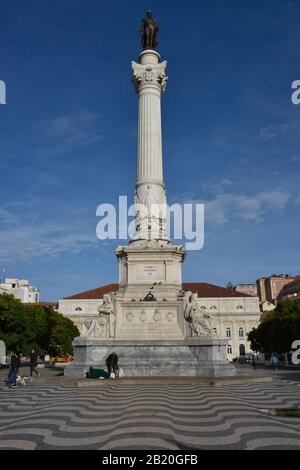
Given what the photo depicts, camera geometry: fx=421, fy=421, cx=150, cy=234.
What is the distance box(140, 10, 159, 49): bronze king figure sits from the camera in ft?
114

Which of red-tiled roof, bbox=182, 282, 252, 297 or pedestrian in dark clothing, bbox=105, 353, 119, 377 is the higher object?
red-tiled roof, bbox=182, 282, 252, 297

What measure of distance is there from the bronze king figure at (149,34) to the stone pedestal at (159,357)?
24337 mm

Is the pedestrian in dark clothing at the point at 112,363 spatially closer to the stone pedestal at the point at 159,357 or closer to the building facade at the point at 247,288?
the stone pedestal at the point at 159,357

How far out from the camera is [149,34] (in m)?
35.0

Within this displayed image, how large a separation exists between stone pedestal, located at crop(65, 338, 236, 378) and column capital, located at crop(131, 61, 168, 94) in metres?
19.3

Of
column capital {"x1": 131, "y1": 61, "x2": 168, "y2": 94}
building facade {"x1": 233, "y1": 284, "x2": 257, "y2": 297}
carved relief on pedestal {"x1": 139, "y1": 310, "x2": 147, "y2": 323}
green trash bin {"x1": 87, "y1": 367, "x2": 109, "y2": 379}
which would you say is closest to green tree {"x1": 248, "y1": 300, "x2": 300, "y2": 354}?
carved relief on pedestal {"x1": 139, "y1": 310, "x2": 147, "y2": 323}

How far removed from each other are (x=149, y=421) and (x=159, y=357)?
1361cm

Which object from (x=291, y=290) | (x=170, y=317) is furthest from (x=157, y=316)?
(x=291, y=290)

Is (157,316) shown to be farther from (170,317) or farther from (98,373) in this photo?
(98,373)

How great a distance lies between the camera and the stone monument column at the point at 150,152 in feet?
97.1

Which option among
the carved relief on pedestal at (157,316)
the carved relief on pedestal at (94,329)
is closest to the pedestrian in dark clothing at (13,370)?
the carved relief on pedestal at (94,329)

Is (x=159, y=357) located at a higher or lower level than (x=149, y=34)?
lower

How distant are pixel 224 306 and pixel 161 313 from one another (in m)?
65.6

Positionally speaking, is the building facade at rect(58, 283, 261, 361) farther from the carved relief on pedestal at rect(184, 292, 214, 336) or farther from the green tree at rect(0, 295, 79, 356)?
the carved relief on pedestal at rect(184, 292, 214, 336)
